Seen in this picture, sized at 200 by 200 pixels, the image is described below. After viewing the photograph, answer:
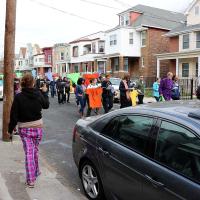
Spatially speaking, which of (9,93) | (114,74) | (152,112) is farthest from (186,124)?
(114,74)

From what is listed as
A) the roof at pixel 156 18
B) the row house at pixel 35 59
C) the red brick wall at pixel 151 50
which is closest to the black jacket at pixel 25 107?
the red brick wall at pixel 151 50

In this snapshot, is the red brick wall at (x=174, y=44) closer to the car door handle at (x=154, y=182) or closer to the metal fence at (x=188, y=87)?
the metal fence at (x=188, y=87)

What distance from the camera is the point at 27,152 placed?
Result: 5.32 metres

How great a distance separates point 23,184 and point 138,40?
120 ft

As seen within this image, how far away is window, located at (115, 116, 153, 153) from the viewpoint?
159 inches

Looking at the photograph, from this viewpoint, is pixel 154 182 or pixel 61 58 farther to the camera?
pixel 61 58

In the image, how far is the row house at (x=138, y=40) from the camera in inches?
1561

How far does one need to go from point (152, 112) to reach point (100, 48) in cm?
4767

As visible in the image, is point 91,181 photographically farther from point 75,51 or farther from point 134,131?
point 75,51

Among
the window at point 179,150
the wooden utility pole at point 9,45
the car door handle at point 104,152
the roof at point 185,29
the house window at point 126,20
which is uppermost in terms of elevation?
the house window at point 126,20

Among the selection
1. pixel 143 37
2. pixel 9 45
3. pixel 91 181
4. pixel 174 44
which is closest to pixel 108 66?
pixel 143 37

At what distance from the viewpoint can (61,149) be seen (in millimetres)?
8234

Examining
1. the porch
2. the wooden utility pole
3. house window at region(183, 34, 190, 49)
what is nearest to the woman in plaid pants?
the wooden utility pole

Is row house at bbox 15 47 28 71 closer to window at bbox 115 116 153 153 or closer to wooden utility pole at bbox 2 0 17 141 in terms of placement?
wooden utility pole at bbox 2 0 17 141
